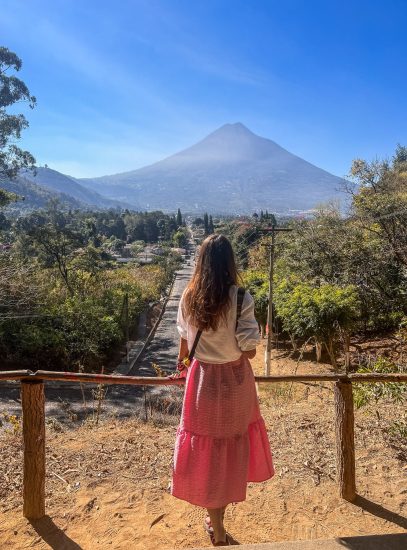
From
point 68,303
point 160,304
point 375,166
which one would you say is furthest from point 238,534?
point 160,304

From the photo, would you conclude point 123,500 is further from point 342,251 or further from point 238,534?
point 342,251

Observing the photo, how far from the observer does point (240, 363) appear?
1823 mm

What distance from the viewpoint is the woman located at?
1.71 meters

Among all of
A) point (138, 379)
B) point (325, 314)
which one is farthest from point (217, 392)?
point (325, 314)

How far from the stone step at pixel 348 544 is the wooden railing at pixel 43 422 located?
745mm

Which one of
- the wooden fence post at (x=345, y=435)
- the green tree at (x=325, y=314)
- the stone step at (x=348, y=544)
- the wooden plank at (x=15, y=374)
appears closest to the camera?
the stone step at (x=348, y=544)

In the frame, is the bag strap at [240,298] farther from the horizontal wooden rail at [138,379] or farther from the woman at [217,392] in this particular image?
the horizontal wooden rail at [138,379]

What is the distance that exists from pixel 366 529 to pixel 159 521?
116cm

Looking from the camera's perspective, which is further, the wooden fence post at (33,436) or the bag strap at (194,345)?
the wooden fence post at (33,436)

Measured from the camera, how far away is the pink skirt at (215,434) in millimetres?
1810

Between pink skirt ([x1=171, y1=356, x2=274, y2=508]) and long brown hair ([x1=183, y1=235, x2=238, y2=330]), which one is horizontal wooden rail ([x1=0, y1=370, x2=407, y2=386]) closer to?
pink skirt ([x1=171, y1=356, x2=274, y2=508])

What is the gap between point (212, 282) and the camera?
1.70m

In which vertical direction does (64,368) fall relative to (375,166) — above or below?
below

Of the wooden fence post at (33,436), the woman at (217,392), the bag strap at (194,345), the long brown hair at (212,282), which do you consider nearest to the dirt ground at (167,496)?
the wooden fence post at (33,436)
